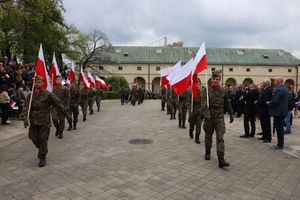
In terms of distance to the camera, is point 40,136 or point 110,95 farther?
point 110,95

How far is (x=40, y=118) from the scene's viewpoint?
5832 mm

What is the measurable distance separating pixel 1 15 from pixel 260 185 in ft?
87.5

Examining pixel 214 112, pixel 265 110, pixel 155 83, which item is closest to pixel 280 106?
pixel 265 110

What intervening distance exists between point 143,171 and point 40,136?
2.46 m

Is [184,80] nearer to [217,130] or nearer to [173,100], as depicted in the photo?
[217,130]

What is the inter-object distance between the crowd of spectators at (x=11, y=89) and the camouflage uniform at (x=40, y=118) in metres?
6.16

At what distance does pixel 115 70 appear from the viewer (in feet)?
193

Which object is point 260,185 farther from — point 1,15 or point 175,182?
point 1,15

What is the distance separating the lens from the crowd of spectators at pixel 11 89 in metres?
11.2

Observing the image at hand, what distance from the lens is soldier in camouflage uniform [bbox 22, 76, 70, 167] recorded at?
583cm

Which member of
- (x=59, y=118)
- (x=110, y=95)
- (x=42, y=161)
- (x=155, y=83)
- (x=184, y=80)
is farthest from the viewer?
(x=155, y=83)

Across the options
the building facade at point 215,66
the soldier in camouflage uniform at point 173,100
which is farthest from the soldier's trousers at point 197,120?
the building facade at point 215,66

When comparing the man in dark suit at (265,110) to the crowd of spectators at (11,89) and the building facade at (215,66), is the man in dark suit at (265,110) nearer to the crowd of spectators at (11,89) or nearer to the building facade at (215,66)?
the crowd of spectators at (11,89)

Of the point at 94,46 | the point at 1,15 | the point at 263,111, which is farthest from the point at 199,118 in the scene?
the point at 94,46
